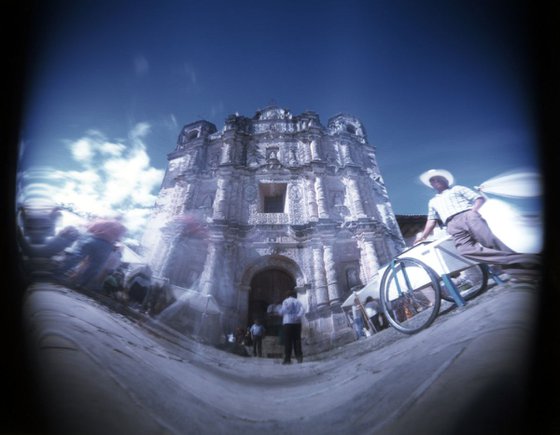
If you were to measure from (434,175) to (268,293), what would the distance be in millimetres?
1454

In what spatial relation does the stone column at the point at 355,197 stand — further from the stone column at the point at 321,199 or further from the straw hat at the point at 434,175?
the straw hat at the point at 434,175

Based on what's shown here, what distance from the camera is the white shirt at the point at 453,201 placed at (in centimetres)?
141

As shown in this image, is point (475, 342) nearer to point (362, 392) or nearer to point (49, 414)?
point (362, 392)

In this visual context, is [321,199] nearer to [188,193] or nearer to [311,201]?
A: [311,201]

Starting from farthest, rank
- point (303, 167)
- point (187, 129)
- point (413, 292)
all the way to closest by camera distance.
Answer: point (303, 167) → point (187, 129) → point (413, 292)

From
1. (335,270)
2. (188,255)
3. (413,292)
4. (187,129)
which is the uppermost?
(187,129)

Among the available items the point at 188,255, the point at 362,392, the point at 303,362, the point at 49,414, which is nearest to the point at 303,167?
the point at 188,255

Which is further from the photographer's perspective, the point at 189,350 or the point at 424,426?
the point at 189,350

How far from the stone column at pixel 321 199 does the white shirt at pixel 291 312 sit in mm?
828

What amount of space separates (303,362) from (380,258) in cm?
109

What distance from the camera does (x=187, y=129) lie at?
1.77 metres

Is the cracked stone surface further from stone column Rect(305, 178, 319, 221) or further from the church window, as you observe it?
the church window

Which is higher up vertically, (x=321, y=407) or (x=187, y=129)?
(x=187, y=129)

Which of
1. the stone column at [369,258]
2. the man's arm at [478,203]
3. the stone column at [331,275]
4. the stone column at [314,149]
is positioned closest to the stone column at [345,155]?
the stone column at [314,149]
